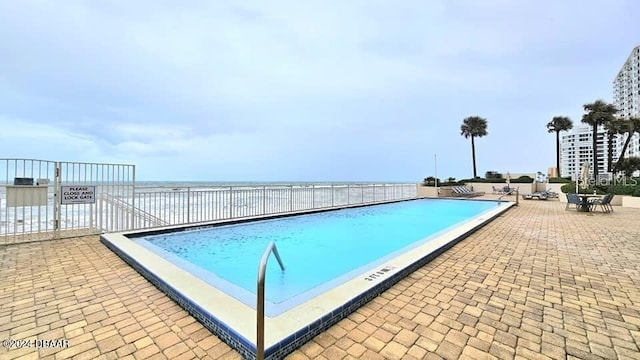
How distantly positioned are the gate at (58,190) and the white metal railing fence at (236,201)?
0.42 m

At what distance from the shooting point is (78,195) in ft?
16.6

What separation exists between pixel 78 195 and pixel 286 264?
4.19 m

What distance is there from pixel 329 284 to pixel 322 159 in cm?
2294

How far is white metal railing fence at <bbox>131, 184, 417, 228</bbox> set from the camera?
6.28 meters

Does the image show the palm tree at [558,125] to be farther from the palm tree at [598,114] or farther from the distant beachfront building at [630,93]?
the distant beachfront building at [630,93]

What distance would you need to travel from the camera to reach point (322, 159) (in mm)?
25594

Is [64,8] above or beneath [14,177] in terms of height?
above

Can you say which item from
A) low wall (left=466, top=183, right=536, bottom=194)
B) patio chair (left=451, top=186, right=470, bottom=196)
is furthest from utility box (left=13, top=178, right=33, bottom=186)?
low wall (left=466, top=183, right=536, bottom=194)

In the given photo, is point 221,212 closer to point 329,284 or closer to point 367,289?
point 329,284

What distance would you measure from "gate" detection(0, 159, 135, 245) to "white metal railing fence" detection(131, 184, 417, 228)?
420 mm

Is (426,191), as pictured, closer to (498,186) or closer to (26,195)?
(498,186)

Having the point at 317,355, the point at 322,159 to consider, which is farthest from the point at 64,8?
the point at 322,159

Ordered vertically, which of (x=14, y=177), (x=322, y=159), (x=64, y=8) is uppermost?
(x=64, y=8)

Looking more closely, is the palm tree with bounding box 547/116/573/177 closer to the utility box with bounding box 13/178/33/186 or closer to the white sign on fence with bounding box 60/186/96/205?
the white sign on fence with bounding box 60/186/96/205
